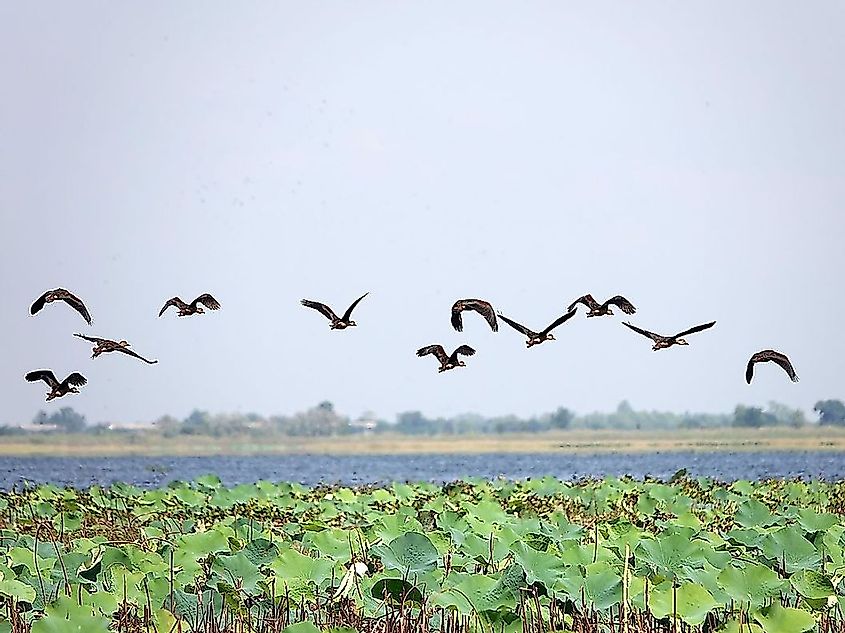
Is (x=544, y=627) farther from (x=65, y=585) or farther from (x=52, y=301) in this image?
(x=52, y=301)

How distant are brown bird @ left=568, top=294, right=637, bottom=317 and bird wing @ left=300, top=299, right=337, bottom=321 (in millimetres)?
1897

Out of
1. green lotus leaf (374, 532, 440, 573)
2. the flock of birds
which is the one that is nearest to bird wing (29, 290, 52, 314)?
the flock of birds

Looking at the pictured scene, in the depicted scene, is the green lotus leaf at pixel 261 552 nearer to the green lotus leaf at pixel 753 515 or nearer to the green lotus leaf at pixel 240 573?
the green lotus leaf at pixel 240 573

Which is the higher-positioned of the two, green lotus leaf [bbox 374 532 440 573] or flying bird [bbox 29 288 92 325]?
flying bird [bbox 29 288 92 325]

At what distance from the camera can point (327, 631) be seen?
4.61 m

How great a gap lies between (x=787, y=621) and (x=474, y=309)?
414 cm

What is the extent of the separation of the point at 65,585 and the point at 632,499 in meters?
6.81

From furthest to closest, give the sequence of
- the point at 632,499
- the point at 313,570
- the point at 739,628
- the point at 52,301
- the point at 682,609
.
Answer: the point at 632,499 < the point at 52,301 < the point at 313,570 < the point at 682,609 < the point at 739,628

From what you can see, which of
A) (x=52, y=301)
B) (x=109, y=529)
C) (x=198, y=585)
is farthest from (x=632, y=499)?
(x=198, y=585)

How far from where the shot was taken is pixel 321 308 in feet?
32.0

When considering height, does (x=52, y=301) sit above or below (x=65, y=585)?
above

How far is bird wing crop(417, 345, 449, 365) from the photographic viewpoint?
945cm

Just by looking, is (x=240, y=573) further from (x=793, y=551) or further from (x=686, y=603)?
(x=793, y=551)

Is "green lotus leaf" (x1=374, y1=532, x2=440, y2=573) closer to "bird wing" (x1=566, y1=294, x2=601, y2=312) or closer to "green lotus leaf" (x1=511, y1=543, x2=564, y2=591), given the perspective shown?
"green lotus leaf" (x1=511, y1=543, x2=564, y2=591)
